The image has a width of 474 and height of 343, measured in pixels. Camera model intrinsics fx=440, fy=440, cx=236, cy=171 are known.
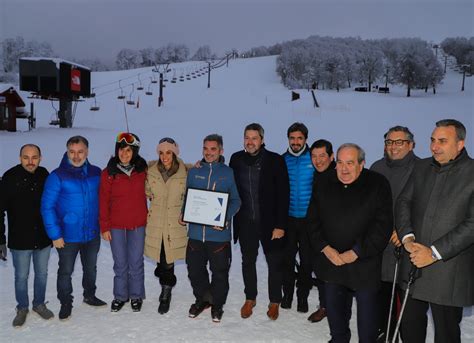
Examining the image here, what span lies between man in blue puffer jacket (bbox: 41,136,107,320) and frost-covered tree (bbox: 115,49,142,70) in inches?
6097

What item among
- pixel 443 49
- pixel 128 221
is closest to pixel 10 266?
pixel 128 221

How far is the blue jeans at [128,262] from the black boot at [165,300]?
292mm

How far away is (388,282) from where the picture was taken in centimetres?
492

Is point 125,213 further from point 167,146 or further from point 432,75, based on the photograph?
point 432,75

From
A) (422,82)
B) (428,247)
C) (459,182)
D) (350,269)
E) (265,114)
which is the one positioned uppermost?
(422,82)

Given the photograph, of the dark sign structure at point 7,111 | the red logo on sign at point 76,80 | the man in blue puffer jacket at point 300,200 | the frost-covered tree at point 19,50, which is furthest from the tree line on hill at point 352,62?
the man in blue puffer jacket at point 300,200

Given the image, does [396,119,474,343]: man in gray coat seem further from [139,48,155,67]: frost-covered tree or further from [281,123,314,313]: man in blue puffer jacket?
[139,48,155,67]: frost-covered tree

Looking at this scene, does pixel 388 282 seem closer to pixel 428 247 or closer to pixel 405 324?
pixel 405 324

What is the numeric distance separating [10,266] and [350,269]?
558 centimetres

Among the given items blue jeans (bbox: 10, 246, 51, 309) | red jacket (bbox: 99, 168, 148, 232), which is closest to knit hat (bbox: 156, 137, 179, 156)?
red jacket (bbox: 99, 168, 148, 232)

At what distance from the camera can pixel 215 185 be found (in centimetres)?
548

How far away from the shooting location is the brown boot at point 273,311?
563 centimetres

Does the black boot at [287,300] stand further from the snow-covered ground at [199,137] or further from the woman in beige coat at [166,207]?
the woman in beige coat at [166,207]

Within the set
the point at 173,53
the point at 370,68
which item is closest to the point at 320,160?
the point at 370,68
